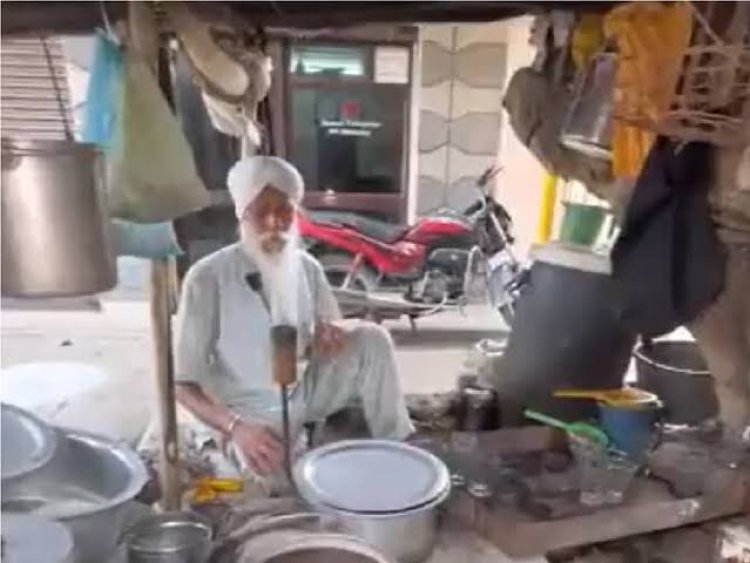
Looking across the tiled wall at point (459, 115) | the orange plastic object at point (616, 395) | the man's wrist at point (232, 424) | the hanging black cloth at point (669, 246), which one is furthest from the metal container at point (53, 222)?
the orange plastic object at point (616, 395)

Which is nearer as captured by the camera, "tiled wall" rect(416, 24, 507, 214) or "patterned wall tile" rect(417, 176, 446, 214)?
"tiled wall" rect(416, 24, 507, 214)

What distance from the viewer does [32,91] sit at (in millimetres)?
1254

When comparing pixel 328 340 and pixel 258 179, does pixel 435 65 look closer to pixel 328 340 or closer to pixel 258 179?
pixel 258 179

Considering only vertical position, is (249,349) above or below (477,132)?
below

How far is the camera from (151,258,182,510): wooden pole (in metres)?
1.72

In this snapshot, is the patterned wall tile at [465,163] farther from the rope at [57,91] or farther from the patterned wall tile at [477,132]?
the rope at [57,91]

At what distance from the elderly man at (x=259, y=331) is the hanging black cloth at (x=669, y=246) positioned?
589 mm

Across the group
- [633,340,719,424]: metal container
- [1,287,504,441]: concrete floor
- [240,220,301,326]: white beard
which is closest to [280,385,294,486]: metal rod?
[240,220,301,326]: white beard

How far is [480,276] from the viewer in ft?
7.46

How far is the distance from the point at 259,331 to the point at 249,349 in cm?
4

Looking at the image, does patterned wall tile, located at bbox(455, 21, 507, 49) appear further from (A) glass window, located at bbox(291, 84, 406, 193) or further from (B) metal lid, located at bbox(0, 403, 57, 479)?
(B) metal lid, located at bbox(0, 403, 57, 479)

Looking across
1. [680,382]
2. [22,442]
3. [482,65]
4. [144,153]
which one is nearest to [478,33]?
[482,65]

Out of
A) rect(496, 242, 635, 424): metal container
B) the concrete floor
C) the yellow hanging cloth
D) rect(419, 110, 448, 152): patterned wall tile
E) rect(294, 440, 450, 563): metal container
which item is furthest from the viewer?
rect(496, 242, 635, 424): metal container

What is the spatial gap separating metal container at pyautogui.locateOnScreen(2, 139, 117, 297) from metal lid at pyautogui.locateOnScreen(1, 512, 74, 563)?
0.83 ft
